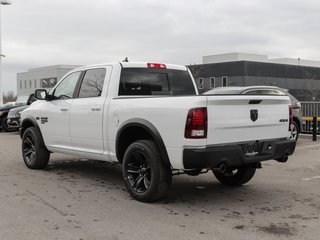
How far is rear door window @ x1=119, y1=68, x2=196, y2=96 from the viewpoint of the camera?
6.77 m

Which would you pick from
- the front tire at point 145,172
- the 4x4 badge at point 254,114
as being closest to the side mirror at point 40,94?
the front tire at point 145,172

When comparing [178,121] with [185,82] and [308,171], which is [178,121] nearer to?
[185,82]

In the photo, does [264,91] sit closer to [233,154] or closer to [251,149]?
[251,149]

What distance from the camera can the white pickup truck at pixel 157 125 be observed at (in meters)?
5.23

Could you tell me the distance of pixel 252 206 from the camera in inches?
227

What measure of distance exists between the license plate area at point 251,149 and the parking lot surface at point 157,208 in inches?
28.1

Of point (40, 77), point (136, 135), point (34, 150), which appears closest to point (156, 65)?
point (136, 135)

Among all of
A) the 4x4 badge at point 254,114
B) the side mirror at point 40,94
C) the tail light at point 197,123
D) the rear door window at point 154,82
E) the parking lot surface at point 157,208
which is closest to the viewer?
the parking lot surface at point 157,208

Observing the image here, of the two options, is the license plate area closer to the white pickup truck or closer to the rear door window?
the white pickup truck

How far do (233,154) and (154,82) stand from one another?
2.25m

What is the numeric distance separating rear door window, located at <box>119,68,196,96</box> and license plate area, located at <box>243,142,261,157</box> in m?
2.01

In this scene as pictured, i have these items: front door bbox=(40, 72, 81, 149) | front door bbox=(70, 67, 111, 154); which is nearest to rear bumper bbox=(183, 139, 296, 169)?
front door bbox=(70, 67, 111, 154)

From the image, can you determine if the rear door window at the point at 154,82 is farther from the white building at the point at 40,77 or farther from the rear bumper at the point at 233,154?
the white building at the point at 40,77

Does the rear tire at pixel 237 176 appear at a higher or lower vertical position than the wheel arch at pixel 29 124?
lower
